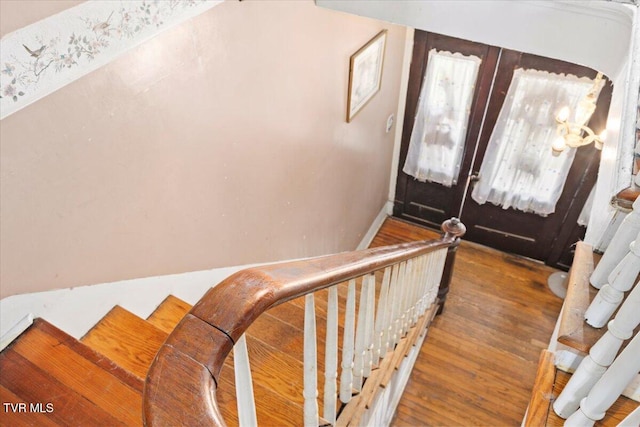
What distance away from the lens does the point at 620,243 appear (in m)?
1.39

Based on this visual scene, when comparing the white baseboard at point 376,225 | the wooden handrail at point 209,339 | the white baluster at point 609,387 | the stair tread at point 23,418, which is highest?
the wooden handrail at point 209,339

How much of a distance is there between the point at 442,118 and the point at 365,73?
144cm

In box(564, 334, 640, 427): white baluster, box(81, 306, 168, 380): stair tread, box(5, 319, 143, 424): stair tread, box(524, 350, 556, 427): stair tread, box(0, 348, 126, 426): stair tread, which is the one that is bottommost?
box(81, 306, 168, 380): stair tread

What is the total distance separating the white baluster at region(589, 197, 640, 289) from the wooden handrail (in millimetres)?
870

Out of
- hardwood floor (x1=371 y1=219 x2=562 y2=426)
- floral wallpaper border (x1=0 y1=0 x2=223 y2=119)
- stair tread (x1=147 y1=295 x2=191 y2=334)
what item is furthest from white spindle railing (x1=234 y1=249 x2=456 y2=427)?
floral wallpaper border (x1=0 y1=0 x2=223 y2=119)

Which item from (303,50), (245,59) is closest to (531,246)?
(303,50)

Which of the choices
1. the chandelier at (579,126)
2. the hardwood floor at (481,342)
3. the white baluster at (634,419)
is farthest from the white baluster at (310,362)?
the chandelier at (579,126)

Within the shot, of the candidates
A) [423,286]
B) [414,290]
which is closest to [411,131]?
[423,286]

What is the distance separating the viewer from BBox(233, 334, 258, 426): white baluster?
2.76ft

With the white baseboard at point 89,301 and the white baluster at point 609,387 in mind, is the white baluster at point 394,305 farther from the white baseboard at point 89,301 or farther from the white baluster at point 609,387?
the white baseboard at point 89,301

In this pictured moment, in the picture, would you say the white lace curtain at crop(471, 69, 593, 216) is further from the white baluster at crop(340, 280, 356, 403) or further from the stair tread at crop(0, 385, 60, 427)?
the stair tread at crop(0, 385, 60, 427)

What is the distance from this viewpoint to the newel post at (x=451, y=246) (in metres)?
3.00

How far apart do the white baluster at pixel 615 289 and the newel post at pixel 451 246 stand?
1505 mm

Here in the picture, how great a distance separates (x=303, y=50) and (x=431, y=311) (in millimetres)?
1952
